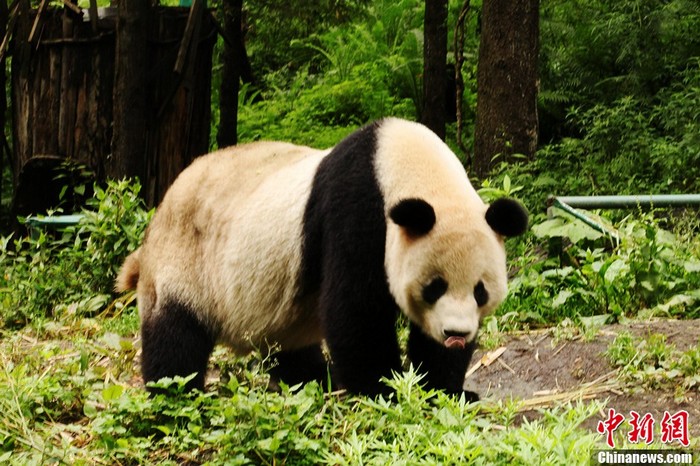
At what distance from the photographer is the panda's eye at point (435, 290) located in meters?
4.15

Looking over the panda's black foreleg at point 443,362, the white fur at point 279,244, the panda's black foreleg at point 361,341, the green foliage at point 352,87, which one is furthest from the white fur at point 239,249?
the green foliage at point 352,87

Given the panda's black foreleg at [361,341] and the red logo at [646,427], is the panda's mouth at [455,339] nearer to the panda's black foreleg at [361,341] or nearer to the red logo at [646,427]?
the panda's black foreleg at [361,341]

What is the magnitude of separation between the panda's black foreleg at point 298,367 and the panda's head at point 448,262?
1402mm

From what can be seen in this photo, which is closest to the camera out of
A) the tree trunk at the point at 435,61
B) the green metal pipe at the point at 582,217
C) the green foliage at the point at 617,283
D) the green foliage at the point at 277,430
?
the green foliage at the point at 277,430

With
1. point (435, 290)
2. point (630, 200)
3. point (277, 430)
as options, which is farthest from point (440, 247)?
point (630, 200)

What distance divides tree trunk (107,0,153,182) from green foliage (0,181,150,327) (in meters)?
0.98

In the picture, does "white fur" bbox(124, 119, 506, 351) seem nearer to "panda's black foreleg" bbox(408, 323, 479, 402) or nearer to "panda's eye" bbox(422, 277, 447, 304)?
"panda's eye" bbox(422, 277, 447, 304)

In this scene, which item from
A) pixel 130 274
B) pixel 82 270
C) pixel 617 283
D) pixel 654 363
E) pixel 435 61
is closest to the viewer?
pixel 654 363

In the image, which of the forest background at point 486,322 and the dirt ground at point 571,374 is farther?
the dirt ground at point 571,374

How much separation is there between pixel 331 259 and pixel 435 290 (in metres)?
0.56

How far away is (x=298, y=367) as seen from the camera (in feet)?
18.2

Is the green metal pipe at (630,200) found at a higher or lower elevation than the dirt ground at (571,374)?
higher

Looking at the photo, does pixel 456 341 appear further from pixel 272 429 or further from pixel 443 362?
pixel 272 429

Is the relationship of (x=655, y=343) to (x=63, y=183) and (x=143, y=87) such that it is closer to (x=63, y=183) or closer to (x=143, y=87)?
(x=143, y=87)
